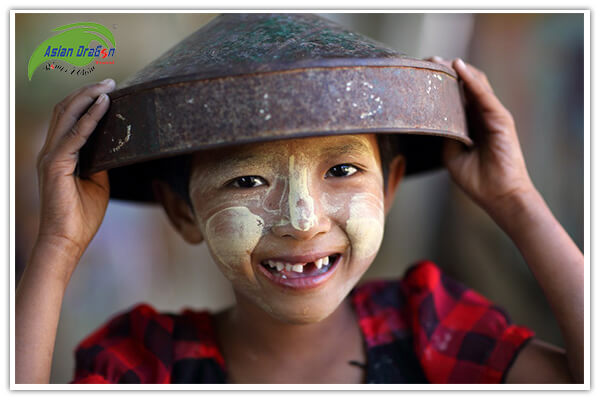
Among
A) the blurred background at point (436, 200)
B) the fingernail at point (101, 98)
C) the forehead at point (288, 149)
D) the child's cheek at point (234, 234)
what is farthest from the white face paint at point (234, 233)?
the blurred background at point (436, 200)

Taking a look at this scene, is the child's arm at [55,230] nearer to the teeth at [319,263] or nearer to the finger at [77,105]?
the finger at [77,105]

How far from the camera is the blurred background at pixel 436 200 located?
2.71 metres

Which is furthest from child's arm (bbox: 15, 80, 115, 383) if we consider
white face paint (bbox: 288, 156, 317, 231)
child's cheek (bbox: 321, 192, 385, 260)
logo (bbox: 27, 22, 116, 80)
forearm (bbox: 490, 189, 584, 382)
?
forearm (bbox: 490, 189, 584, 382)

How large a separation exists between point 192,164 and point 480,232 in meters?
2.32

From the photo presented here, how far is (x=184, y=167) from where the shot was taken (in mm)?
1363

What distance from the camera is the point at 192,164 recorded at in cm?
132

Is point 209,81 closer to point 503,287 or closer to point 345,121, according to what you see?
point 345,121

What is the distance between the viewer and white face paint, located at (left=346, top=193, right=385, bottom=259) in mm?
1215

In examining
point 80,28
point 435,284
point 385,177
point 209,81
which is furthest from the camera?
point 435,284

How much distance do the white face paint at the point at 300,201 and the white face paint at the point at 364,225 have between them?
11cm

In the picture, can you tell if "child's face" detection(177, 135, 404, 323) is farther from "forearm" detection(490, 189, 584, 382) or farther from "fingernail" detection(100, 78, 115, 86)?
"forearm" detection(490, 189, 584, 382)

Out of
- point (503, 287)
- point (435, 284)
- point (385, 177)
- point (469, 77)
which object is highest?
point (469, 77)

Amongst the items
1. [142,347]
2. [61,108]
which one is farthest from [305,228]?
[142,347]

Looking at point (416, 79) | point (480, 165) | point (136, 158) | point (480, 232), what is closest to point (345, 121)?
point (416, 79)
